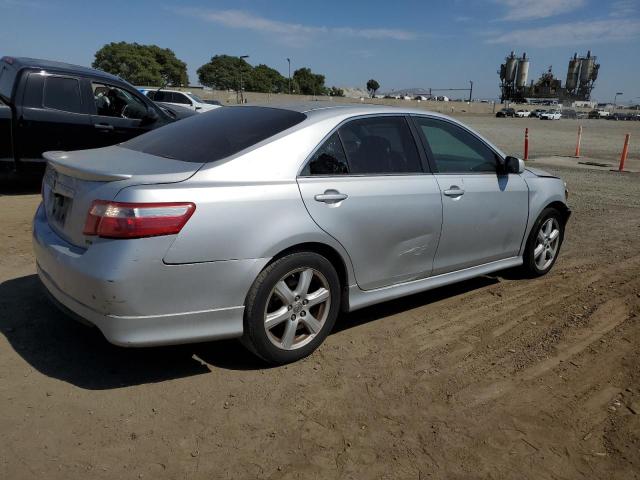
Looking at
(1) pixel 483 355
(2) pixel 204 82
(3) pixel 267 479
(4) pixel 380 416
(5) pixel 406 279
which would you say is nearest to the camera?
(3) pixel 267 479

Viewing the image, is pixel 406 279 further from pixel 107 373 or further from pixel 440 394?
pixel 107 373

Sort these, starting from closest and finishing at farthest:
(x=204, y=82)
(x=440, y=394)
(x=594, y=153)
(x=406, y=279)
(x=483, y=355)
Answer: (x=440, y=394) < (x=483, y=355) < (x=406, y=279) < (x=594, y=153) < (x=204, y=82)

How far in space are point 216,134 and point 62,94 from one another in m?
5.42

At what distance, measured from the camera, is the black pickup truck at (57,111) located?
24.8 ft

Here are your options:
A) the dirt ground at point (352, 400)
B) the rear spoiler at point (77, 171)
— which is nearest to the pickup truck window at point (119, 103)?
the dirt ground at point (352, 400)

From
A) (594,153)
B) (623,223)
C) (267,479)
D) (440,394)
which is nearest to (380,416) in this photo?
(440,394)

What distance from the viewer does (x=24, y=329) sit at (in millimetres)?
3707

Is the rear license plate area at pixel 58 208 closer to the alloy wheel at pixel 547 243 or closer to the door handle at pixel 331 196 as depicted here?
the door handle at pixel 331 196

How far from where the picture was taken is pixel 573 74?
546 ft

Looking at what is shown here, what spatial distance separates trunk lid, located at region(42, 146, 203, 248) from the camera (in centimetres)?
290

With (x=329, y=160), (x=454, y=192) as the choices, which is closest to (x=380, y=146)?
(x=329, y=160)

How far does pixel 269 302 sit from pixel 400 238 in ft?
3.66

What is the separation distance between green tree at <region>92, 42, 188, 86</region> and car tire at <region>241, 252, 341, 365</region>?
3344 inches

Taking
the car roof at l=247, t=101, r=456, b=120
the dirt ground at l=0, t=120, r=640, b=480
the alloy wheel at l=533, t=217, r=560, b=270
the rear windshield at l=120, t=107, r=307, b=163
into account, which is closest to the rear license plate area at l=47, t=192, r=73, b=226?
the rear windshield at l=120, t=107, r=307, b=163
